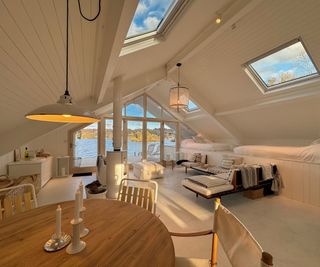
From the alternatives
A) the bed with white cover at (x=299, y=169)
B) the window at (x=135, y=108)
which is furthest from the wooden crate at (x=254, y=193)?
the window at (x=135, y=108)

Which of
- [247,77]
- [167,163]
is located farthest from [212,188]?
[167,163]

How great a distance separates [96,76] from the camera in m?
2.76

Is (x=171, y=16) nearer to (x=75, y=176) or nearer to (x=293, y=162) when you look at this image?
(x=293, y=162)

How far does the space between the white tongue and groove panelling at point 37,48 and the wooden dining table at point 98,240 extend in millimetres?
1252

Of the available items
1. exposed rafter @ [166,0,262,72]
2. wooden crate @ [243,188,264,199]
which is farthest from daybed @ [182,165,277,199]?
exposed rafter @ [166,0,262,72]

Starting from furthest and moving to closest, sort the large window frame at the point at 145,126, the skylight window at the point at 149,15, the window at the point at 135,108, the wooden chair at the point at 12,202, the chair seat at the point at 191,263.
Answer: the window at the point at 135,108, the large window frame at the point at 145,126, the skylight window at the point at 149,15, the wooden chair at the point at 12,202, the chair seat at the point at 191,263

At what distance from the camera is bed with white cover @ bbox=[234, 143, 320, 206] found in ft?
10.6

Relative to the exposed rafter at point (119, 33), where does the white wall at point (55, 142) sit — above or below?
below

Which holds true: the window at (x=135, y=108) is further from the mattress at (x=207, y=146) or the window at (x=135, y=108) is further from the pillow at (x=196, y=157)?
the pillow at (x=196, y=157)

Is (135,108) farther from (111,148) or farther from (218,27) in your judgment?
(218,27)

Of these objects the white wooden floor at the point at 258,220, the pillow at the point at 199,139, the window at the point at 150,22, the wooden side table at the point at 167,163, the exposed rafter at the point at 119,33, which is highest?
the window at the point at 150,22

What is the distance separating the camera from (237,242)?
0.96 metres

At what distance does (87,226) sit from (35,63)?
4.91 feet

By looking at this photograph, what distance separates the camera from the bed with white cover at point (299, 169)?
10.6ft
